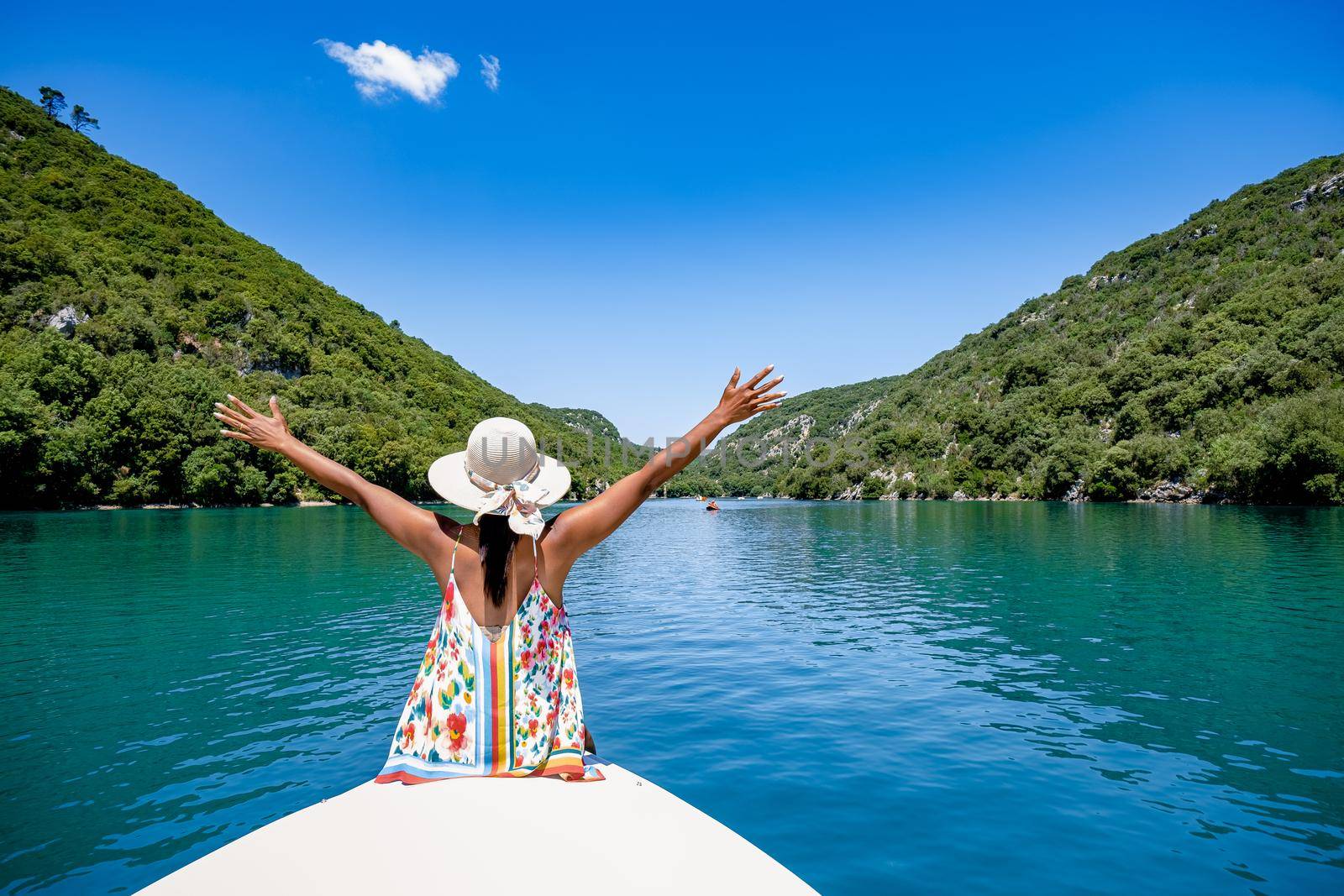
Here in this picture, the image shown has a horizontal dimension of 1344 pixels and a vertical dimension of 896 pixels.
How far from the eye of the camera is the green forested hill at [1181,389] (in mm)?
76562

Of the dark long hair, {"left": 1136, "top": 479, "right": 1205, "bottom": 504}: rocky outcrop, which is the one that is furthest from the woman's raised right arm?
{"left": 1136, "top": 479, "right": 1205, "bottom": 504}: rocky outcrop

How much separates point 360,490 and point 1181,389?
428ft

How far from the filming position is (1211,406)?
331 ft

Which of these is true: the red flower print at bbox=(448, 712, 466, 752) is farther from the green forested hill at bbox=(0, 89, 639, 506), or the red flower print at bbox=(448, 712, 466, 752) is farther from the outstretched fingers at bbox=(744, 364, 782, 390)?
the green forested hill at bbox=(0, 89, 639, 506)

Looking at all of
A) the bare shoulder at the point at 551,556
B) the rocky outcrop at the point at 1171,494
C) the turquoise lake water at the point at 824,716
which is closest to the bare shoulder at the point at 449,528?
the bare shoulder at the point at 551,556

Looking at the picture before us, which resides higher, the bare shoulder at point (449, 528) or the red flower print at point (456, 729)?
the bare shoulder at point (449, 528)

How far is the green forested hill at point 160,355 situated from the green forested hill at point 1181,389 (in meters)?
71.4

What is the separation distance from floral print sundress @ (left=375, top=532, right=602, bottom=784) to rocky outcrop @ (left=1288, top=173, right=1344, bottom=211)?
205 metres

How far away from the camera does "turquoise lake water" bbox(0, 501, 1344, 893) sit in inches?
255

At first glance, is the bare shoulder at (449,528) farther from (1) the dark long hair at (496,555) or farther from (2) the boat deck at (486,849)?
(2) the boat deck at (486,849)

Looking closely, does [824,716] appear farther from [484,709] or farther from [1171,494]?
[1171,494]

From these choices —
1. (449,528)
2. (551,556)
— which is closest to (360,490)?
(449,528)

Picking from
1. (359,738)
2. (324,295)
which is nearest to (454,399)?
(324,295)

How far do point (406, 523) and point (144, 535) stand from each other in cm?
4882
